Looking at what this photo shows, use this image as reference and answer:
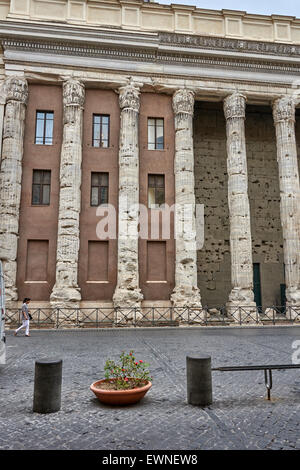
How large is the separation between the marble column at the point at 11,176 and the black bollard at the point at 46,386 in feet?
38.3

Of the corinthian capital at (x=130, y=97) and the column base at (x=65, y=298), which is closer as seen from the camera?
the column base at (x=65, y=298)

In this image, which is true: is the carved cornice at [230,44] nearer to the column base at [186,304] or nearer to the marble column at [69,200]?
the marble column at [69,200]

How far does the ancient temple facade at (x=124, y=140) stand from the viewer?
54.7 ft

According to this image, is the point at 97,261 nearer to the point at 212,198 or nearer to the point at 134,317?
the point at 134,317

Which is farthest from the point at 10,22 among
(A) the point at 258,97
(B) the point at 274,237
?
(B) the point at 274,237

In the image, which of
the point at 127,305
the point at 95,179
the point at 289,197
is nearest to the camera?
the point at 127,305

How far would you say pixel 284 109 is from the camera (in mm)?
19203

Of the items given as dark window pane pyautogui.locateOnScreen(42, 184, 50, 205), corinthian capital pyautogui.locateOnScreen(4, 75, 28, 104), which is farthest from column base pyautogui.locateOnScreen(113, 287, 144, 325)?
corinthian capital pyautogui.locateOnScreen(4, 75, 28, 104)

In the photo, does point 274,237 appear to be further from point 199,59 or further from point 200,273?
point 199,59

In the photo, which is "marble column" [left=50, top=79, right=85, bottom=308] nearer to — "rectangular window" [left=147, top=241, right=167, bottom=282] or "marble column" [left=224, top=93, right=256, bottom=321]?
"rectangular window" [left=147, top=241, right=167, bottom=282]

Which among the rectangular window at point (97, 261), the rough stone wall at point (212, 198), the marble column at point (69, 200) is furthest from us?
the rough stone wall at point (212, 198)

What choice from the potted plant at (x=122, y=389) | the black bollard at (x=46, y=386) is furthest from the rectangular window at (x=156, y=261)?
the black bollard at (x=46, y=386)

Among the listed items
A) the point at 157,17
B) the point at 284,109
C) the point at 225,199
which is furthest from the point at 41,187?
the point at 284,109

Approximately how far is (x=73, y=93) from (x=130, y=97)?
280cm
